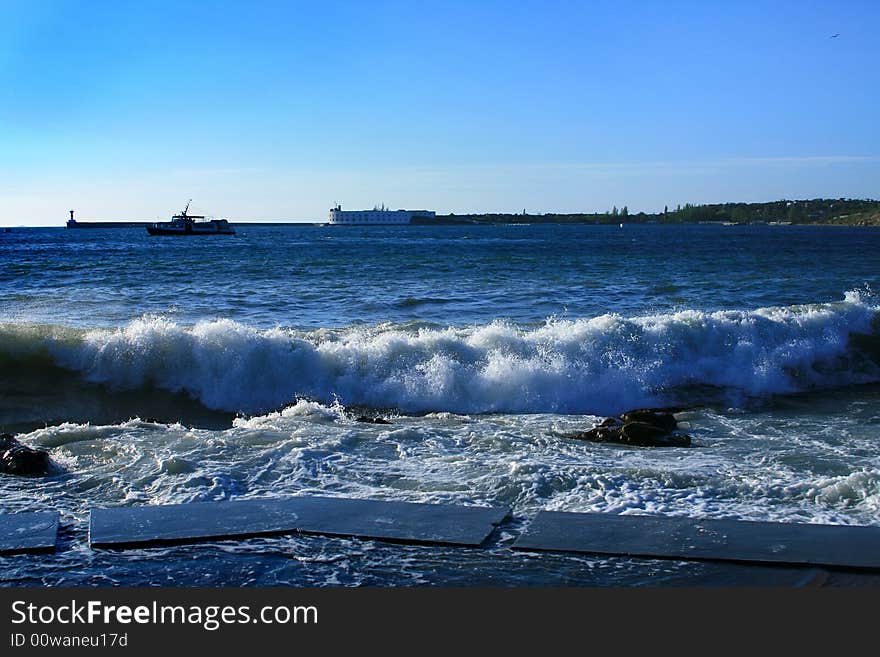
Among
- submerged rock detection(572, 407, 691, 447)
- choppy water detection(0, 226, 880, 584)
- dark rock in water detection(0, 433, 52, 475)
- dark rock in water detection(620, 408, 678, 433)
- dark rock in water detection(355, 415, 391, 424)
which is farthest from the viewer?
dark rock in water detection(355, 415, 391, 424)

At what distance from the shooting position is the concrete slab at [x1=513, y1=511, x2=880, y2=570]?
221 inches

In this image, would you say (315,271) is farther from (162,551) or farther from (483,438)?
(162,551)

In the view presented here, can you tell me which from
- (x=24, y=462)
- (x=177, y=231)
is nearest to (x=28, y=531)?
(x=24, y=462)

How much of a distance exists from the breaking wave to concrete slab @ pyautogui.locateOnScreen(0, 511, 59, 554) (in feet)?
19.9

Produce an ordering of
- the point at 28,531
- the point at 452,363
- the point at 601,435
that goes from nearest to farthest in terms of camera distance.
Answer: the point at 28,531 < the point at 601,435 < the point at 452,363

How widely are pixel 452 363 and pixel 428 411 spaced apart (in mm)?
1144

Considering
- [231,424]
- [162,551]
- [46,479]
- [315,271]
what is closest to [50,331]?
[231,424]

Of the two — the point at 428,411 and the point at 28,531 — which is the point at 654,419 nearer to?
the point at 428,411

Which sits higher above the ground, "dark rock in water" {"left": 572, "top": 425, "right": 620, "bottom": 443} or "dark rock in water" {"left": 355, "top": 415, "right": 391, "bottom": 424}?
"dark rock in water" {"left": 572, "top": 425, "right": 620, "bottom": 443}

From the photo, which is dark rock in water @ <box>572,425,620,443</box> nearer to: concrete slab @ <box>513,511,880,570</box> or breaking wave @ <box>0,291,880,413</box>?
breaking wave @ <box>0,291,880,413</box>

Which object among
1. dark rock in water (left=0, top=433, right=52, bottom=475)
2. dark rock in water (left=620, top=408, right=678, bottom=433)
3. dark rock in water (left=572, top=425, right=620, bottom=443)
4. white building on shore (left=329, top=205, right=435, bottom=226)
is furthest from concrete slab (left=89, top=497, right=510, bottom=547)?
white building on shore (left=329, top=205, right=435, bottom=226)

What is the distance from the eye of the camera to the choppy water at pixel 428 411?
582cm

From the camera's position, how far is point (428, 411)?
1240cm

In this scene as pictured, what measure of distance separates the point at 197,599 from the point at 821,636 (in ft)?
11.3
